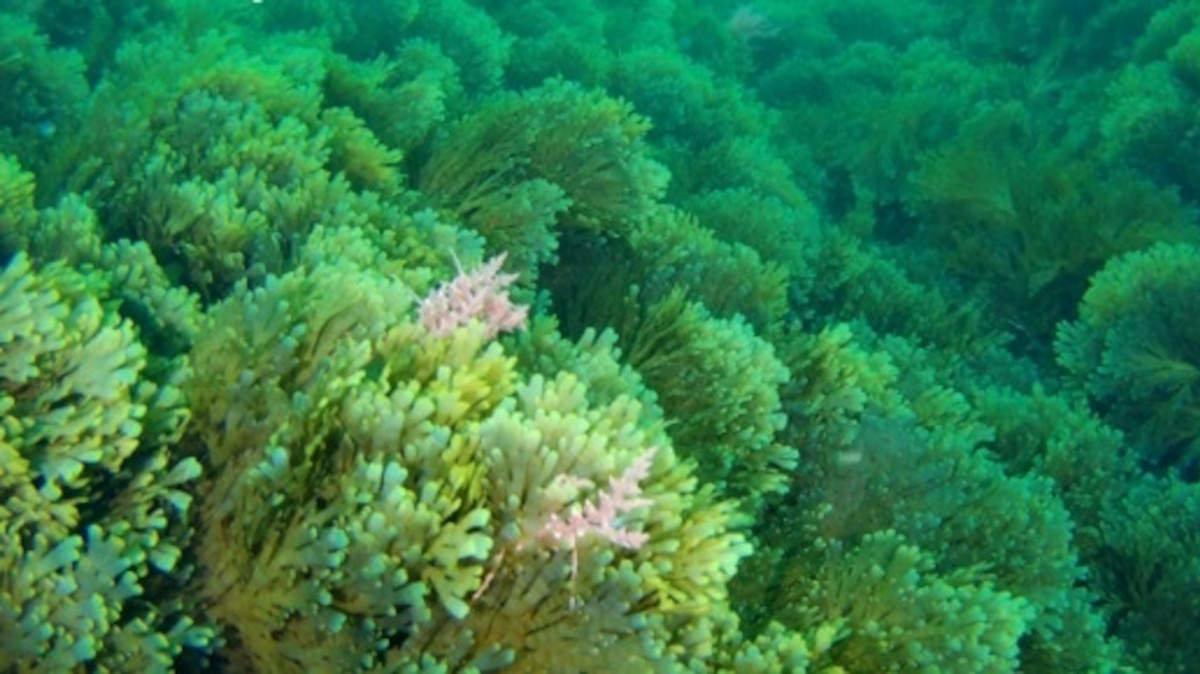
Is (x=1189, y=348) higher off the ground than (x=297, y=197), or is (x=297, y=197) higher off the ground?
(x=297, y=197)

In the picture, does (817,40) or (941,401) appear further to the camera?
(817,40)

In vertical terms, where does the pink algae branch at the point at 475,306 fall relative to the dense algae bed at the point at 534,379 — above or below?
above

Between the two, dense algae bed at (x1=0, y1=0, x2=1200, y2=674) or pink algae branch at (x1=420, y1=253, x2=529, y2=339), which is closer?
dense algae bed at (x1=0, y1=0, x2=1200, y2=674)

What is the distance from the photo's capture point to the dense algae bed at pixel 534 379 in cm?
169

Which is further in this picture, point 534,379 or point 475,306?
point 475,306

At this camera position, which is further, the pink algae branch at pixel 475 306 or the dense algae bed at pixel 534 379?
the pink algae branch at pixel 475 306

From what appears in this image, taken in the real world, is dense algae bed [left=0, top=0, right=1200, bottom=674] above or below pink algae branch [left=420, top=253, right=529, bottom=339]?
below

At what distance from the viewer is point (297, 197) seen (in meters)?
2.84

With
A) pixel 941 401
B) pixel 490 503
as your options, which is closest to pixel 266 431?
pixel 490 503

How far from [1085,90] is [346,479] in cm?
777

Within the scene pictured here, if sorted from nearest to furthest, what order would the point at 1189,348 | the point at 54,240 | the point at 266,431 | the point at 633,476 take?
the point at 633,476 → the point at 266,431 → the point at 54,240 → the point at 1189,348

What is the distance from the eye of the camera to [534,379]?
1.83 meters

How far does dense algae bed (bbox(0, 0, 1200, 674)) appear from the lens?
5.54 feet

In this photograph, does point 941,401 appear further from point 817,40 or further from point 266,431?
point 817,40
